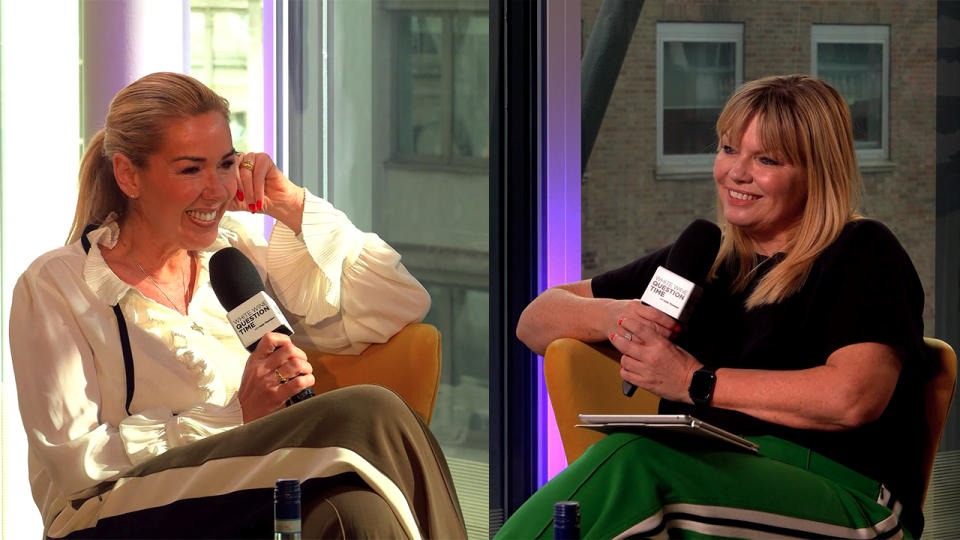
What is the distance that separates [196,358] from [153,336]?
0.10 meters

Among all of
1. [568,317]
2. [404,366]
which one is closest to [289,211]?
[404,366]

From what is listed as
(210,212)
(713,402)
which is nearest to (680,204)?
(713,402)

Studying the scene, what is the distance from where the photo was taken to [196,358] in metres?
2.53

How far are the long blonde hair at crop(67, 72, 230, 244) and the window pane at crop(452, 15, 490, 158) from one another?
1.42 m

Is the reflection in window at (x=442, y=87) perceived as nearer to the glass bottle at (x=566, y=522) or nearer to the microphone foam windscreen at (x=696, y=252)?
the microphone foam windscreen at (x=696, y=252)

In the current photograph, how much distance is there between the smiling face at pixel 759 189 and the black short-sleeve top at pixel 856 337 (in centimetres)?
14

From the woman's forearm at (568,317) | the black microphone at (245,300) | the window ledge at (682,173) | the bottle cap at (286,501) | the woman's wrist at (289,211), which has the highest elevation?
the window ledge at (682,173)

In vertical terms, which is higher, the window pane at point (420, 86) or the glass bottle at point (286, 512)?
the window pane at point (420, 86)

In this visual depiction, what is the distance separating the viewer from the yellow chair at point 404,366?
2795 millimetres

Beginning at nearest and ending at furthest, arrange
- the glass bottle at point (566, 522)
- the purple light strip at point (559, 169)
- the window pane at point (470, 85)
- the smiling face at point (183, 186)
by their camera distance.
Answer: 1. the glass bottle at point (566, 522)
2. the smiling face at point (183, 186)
3. the purple light strip at point (559, 169)
4. the window pane at point (470, 85)

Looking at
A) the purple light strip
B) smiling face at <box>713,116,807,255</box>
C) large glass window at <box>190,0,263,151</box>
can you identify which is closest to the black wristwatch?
smiling face at <box>713,116,807,255</box>

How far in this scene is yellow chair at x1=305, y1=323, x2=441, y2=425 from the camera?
2.79 m

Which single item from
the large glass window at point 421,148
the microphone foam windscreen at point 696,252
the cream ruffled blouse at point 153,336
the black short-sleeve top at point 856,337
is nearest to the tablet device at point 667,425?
the black short-sleeve top at point 856,337

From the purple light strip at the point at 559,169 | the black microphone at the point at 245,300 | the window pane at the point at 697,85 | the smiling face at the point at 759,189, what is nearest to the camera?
the black microphone at the point at 245,300
